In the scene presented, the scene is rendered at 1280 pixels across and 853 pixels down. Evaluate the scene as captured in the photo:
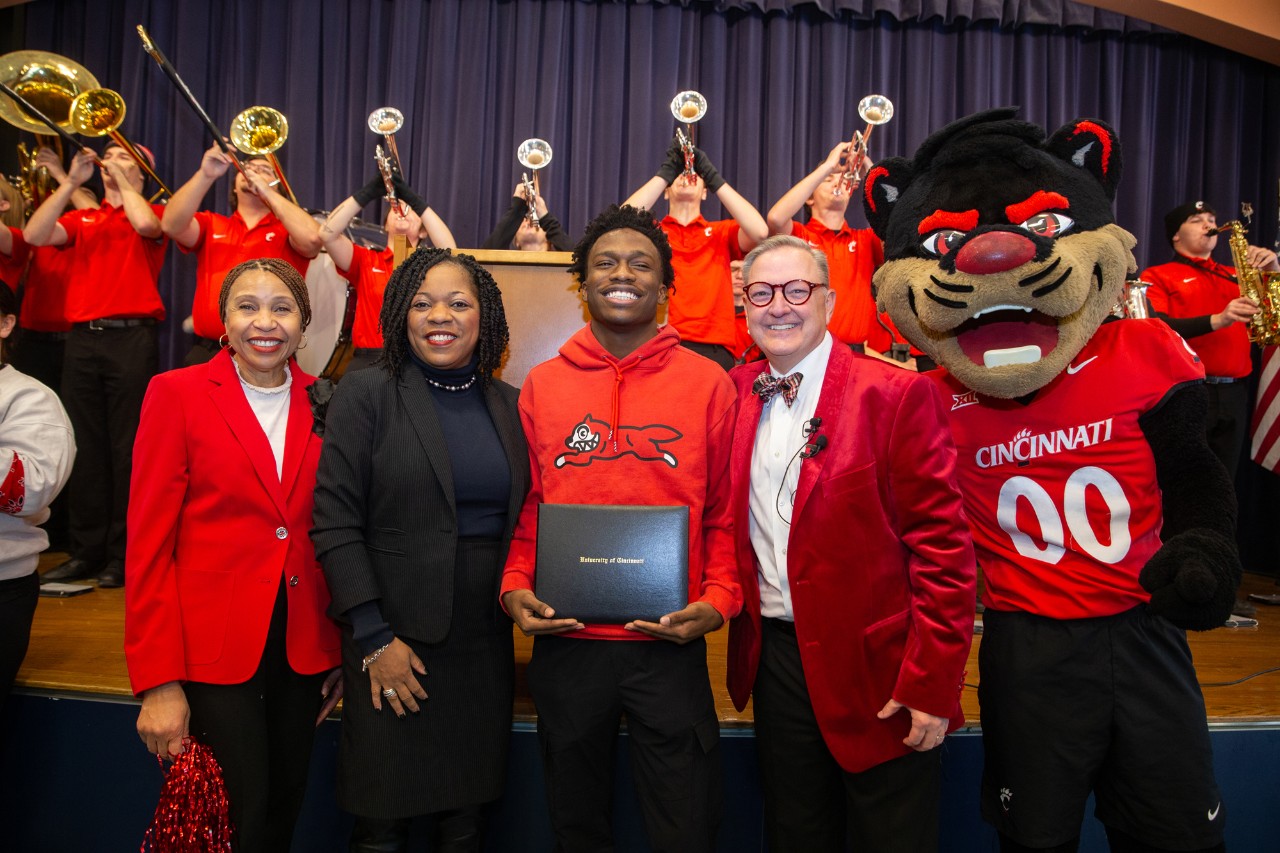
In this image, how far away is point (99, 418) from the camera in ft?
13.5

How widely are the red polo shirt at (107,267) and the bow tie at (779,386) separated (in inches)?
150

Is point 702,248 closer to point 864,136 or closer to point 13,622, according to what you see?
point 864,136

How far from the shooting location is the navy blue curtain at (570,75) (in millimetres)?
5609

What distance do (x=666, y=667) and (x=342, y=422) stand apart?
3.09 ft

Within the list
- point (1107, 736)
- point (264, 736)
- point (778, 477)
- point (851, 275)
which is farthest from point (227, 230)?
point (1107, 736)

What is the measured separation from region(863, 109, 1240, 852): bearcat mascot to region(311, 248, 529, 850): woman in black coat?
107 centimetres

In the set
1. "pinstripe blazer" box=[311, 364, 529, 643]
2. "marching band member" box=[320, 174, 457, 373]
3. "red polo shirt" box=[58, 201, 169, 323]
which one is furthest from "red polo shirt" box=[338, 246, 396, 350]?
"pinstripe blazer" box=[311, 364, 529, 643]

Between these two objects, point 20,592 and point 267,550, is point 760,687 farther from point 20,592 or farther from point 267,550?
point 20,592

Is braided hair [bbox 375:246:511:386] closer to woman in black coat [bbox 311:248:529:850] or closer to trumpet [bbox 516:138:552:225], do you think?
woman in black coat [bbox 311:248:529:850]

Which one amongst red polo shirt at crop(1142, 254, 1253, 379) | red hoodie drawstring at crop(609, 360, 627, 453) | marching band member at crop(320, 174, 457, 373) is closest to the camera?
red hoodie drawstring at crop(609, 360, 627, 453)

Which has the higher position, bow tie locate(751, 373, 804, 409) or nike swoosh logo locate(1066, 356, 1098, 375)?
nike swoosh logo locate(1066, 356, 1098, 375)

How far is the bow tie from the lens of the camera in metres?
1.75

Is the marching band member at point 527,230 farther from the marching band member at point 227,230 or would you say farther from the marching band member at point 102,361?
the marching band member at point 102,361

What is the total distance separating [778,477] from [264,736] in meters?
1.35
